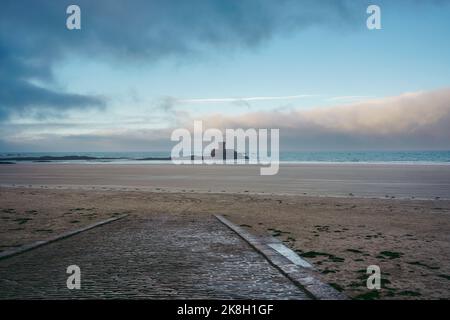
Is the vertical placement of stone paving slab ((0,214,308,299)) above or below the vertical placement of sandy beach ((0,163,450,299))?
above

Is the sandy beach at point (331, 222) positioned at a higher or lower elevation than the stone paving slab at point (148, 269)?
lower

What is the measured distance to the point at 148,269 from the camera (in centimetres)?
716

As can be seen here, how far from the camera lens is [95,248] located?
8.95 metres

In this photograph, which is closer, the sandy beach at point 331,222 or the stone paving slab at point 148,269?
the stone paving slab at point 148,269

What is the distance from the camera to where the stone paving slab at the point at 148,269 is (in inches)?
233

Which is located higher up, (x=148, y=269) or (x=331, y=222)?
(x=148, y=269)

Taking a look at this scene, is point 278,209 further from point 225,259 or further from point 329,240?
point 225,259

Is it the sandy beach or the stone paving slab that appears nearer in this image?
the stone paving slab

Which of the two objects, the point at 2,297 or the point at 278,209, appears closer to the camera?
the point at 2,297

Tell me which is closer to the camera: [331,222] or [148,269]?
[148,269]

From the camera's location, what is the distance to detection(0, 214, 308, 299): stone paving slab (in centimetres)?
592

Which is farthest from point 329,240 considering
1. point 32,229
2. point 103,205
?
point 103,205

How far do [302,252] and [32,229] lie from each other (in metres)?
8.23

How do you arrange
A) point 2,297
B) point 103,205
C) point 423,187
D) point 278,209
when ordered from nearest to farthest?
point 2,297
point 278,209
point 103,205
point 423,187
